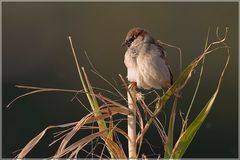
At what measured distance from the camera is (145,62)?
206 cm

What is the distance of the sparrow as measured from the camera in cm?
201

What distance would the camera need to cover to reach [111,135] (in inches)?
43.0

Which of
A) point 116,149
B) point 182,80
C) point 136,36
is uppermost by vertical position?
point 136,36

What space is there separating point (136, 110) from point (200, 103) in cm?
287

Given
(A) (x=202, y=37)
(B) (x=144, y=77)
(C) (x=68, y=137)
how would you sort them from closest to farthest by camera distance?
(C) (x=68, y=137)
(B) (x=144, y=77)
(A) (x=202, y=37)

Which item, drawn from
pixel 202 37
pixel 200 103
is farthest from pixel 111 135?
pixel 202 37

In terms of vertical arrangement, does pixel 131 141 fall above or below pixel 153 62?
below

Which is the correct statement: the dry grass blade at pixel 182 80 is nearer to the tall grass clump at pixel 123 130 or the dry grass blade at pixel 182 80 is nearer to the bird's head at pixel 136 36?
the tall grass clump at pixel 123 130

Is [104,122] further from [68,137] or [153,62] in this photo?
[153,62]

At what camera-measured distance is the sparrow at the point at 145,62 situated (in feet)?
6.59

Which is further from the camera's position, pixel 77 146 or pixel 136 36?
pixel 136 36

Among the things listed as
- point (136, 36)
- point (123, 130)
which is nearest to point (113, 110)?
point (123, 130)

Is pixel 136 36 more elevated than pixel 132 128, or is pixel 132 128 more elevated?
pixel 136 36

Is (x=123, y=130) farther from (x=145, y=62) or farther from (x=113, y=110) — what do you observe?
(x=145, y=62)
